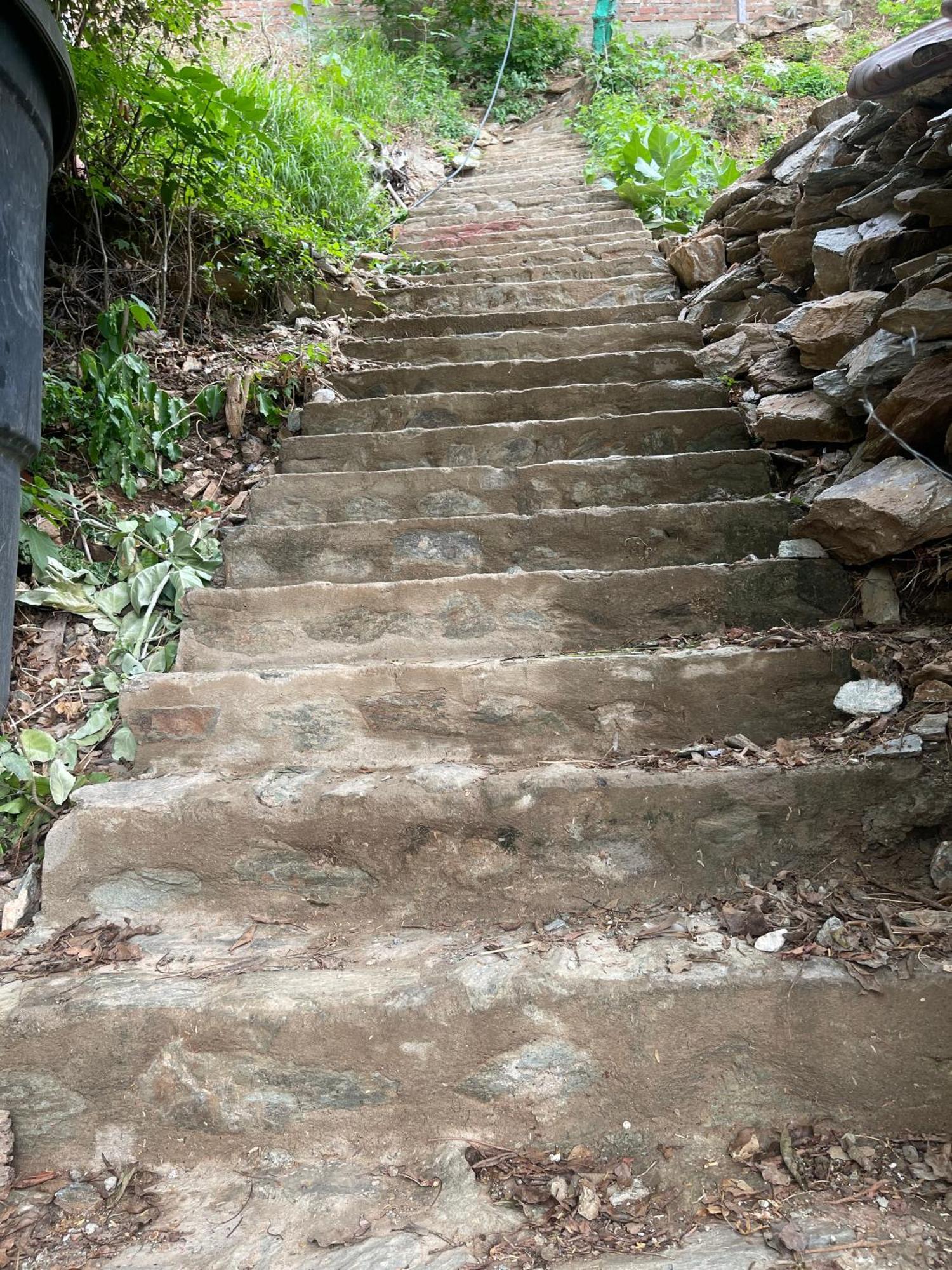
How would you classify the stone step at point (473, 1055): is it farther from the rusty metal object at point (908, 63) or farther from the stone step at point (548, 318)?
the stone step at point (548, 318)

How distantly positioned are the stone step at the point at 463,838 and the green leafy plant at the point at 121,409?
1.38 meters

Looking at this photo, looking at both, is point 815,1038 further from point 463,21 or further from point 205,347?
point 463,21

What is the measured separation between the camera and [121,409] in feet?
8.84

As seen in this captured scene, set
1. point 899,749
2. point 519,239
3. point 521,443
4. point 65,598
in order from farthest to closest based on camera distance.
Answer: point 519,239 < point 521,443 < point 65,598 < point 899,749

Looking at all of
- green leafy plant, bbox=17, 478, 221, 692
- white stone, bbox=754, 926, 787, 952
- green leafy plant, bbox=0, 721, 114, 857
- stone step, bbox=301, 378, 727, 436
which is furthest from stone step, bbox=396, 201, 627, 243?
white stone, bbox=754, 926, 787, 952

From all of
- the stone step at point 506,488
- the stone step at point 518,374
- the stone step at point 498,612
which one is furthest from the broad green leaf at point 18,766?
the stone step at point 518,374

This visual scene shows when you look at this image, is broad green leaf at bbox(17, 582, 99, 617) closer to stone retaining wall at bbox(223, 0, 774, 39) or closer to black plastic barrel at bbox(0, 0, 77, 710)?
black plastic barrel at bbox(0, 0, 77, 710)

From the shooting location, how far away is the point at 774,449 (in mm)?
2584

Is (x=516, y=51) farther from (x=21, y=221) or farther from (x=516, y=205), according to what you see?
(x=21, y=221)

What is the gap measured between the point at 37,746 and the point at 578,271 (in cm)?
371

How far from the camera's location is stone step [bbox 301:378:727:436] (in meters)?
3.05

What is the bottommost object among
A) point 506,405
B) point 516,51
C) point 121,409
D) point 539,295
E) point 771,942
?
point 771,942

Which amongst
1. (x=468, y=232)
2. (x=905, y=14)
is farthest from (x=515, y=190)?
(x=905, y=14)

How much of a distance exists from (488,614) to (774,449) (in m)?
1.11
